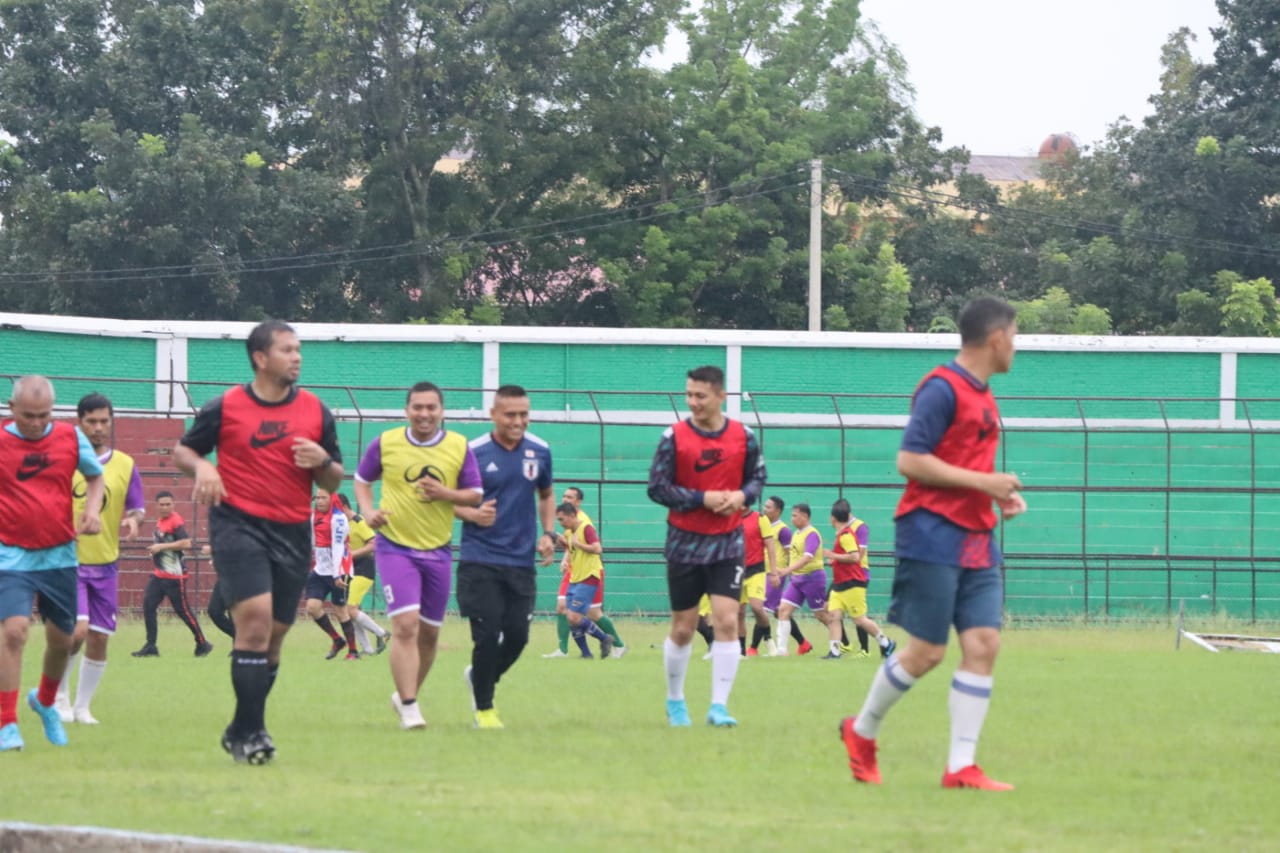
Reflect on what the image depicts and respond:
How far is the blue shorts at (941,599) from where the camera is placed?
7.89 m

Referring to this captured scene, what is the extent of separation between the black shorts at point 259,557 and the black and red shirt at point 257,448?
0.05 metres

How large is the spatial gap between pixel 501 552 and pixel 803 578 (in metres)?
12.8

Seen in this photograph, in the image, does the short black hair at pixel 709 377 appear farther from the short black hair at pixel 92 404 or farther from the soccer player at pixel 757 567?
the soccer player at pixel 757 567

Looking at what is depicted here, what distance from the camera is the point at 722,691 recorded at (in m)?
11.6

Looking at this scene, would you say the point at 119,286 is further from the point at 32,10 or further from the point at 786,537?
the point at 786,537

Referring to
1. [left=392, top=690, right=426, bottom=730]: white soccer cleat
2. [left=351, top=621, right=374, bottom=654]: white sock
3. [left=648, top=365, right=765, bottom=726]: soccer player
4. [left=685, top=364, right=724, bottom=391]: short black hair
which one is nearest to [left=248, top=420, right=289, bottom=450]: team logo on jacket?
[left=392, top=690, right=426, bottom=730]: white soccer cleat

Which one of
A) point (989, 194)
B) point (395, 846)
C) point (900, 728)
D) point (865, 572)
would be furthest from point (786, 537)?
point (989, 194)

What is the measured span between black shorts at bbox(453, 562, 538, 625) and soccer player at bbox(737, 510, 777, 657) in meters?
11.3

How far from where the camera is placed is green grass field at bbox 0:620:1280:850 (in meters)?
6.88

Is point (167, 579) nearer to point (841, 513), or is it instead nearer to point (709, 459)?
point (841, 513)

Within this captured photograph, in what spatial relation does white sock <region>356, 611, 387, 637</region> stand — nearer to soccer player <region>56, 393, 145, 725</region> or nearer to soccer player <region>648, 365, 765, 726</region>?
soccer player <region>56, 393, 145, 725</region>

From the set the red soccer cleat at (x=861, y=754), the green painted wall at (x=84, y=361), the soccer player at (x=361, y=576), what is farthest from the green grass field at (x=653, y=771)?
the green painted wall at (x=84, y=361)

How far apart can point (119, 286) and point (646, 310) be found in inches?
523

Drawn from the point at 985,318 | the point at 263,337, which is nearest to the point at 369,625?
the point at 263,337
